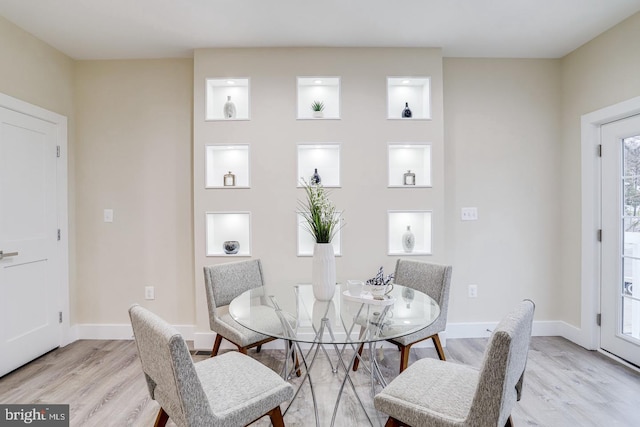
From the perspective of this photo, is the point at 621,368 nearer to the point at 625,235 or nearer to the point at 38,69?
the point at 625,235

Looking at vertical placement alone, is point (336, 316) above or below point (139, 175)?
below

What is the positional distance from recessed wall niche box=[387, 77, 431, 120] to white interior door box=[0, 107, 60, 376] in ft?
10.1

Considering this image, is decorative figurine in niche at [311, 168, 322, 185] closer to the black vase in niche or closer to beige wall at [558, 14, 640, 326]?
the black vase in niche

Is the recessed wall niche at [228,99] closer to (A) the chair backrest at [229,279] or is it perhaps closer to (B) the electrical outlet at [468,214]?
(A) the chair backrest at [229,279]

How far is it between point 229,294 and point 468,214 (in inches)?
91.6

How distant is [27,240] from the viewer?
2.58m

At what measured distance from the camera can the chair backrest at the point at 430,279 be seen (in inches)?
90.6

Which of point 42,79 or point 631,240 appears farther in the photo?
point 42,79

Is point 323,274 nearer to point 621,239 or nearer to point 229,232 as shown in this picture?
point 229,232

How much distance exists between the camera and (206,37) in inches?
106

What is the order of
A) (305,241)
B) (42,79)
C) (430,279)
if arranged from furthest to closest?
(305,241), (42,79), (430,279)

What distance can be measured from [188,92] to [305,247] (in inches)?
73.9

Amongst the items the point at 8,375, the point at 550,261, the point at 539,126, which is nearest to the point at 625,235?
the point at 550,261

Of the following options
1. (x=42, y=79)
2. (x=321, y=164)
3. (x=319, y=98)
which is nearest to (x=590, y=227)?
(x=321, y=164)
